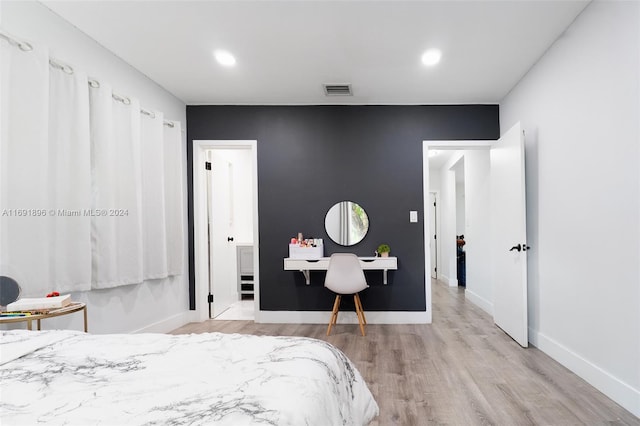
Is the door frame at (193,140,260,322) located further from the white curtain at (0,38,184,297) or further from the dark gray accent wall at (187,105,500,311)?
the white curtain at (0,38,184,297)

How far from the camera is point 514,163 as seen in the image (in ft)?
10.1

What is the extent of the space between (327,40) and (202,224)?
2.57 meters

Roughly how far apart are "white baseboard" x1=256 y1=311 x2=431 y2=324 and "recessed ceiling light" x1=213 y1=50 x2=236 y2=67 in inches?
108

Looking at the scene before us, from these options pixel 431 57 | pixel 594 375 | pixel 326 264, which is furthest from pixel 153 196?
pixel 594 375

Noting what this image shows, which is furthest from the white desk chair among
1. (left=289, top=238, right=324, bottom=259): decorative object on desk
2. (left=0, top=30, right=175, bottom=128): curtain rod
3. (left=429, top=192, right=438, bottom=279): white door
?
(left=429, top=192, right=438, bottom=279): white door

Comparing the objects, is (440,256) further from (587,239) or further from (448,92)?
(587,239)

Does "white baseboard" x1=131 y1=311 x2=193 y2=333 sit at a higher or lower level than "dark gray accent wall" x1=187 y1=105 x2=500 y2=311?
lower

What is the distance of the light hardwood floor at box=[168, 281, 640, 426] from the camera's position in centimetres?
186

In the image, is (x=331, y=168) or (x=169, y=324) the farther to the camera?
(x=331, y=168)

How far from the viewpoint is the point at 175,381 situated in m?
0.91

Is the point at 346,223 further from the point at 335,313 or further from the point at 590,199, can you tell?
the point at 590,199

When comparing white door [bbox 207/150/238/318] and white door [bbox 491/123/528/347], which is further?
white door [bbox 207/150/238/318]

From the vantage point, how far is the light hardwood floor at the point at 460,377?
73.3 inches

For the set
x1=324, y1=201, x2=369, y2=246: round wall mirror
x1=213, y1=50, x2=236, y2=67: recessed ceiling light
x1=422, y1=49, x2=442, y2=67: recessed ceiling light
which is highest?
x1=213, y1=50, x2=236, y2=67: recessed ceiling light
